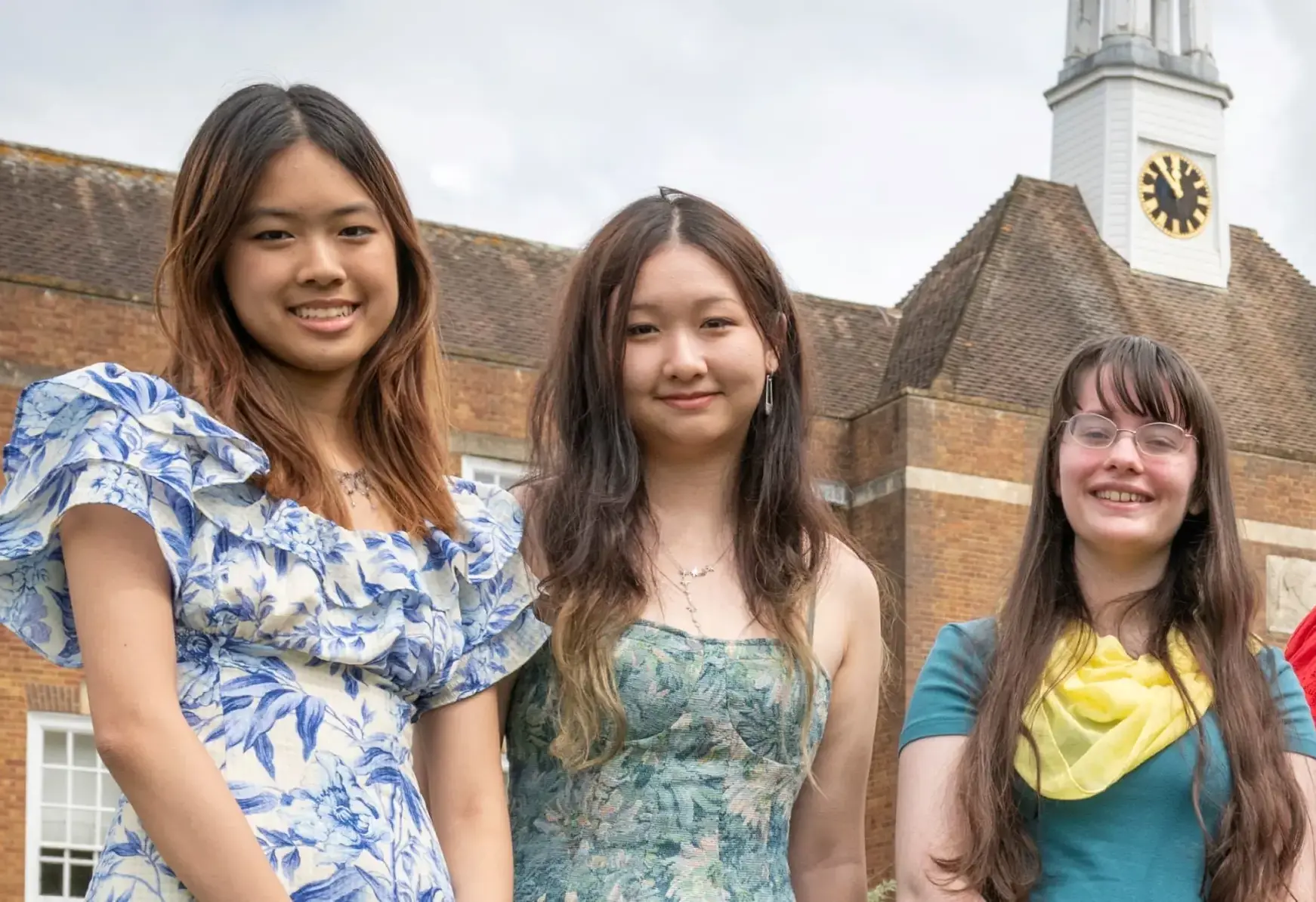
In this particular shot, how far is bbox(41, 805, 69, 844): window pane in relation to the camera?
16.3 meters

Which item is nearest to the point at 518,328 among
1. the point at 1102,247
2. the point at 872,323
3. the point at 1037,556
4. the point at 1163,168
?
the point at 872,323

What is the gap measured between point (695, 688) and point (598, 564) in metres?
0.29

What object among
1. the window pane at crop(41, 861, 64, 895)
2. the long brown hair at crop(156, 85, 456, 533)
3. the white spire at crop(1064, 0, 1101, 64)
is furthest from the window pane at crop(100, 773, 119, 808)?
the white spire at crop(1064, 0, 1101, 64)

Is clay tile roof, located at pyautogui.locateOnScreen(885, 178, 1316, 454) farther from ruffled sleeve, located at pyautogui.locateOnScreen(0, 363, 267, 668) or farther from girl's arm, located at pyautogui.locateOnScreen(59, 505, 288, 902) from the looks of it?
girl's arm, located at pyautogui.locateOnScreen(59, 505, 288, 902)

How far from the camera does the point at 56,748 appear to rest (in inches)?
649

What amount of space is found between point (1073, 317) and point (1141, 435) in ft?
62.1

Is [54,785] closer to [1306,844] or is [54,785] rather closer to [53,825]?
[53,825]

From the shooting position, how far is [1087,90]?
2655cm

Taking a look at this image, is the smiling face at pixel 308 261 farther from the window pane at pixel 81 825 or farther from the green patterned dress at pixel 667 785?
the window pane at pixel 81 825

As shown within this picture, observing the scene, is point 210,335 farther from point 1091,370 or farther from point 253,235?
point 1091,370

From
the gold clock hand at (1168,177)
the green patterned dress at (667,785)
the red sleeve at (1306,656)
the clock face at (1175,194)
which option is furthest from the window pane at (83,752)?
the gold clock hand at (1168,177)

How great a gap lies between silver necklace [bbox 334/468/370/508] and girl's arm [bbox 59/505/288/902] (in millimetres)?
448

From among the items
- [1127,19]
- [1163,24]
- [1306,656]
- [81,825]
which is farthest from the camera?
[1163,24]

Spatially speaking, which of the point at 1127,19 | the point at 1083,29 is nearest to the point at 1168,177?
the point at 1127,19
